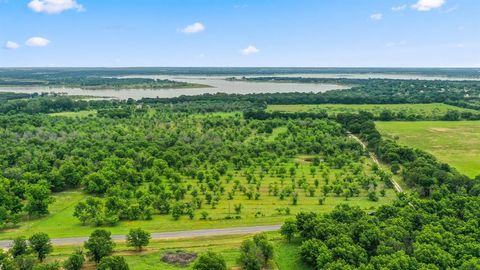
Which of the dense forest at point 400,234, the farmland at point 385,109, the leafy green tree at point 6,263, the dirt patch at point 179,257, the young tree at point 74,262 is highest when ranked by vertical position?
the farmland at point 385,109

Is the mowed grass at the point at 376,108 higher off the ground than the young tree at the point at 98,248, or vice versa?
Answer: the mowed grass at the point at 376,108

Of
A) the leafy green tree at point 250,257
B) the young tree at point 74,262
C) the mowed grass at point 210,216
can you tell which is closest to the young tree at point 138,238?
the young tree at point 74,262

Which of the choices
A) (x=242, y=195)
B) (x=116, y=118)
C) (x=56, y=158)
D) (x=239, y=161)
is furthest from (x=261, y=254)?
(x=116, y=118)

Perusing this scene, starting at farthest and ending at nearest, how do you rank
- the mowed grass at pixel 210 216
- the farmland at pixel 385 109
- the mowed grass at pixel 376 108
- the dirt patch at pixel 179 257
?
1. the mowed grass at pixel 376 108
2. the farmland at pixel 385 109
3. the mowed grass at pixel 210 216
4. the dirt patch at pixel 179 257

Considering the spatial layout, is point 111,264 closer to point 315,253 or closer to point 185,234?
point 185,234

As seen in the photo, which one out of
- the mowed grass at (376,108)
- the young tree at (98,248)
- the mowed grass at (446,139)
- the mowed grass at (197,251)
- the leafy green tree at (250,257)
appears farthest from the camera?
the mowed grass at (376,108)

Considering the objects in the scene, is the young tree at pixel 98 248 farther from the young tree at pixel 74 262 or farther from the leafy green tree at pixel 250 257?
the leafy green tree at pixel 250 257

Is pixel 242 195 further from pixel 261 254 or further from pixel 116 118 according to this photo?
pixel 116 118
